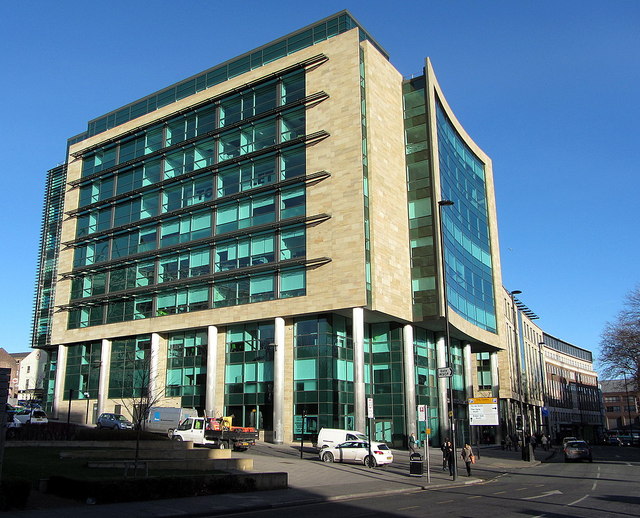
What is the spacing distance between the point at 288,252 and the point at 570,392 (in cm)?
9971

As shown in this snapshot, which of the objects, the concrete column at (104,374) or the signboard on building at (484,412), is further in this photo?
the concrete column at (104,374)

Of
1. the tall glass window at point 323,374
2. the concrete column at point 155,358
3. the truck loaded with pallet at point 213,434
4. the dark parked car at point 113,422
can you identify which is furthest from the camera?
the concrete column at point 155,358

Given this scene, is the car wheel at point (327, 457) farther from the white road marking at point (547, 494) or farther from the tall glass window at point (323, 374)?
the white road marking at point (547, 494)

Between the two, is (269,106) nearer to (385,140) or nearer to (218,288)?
(385,140)

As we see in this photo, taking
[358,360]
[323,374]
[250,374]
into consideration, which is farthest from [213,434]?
[250,374]

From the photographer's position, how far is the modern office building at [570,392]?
115812mm

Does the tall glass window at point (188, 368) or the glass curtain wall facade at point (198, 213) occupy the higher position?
the glass curtain wall facade at point (198, 213)

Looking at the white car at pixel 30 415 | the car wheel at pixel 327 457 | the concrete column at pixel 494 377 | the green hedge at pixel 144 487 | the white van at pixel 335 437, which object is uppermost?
the concrete column at pixel 494 377

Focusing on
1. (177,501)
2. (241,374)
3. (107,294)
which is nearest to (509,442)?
(241,374)

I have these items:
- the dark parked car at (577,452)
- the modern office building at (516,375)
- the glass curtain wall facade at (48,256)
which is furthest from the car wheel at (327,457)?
the glass curtain wall facade at (48,256)

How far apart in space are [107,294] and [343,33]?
34.5 metres

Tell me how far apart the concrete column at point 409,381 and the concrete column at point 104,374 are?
1209 inches

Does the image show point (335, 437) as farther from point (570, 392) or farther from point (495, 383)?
point (570, 392)

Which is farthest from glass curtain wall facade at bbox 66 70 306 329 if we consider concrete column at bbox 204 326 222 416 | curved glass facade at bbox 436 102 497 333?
curved glass facade at bbox 436 102 497 333
